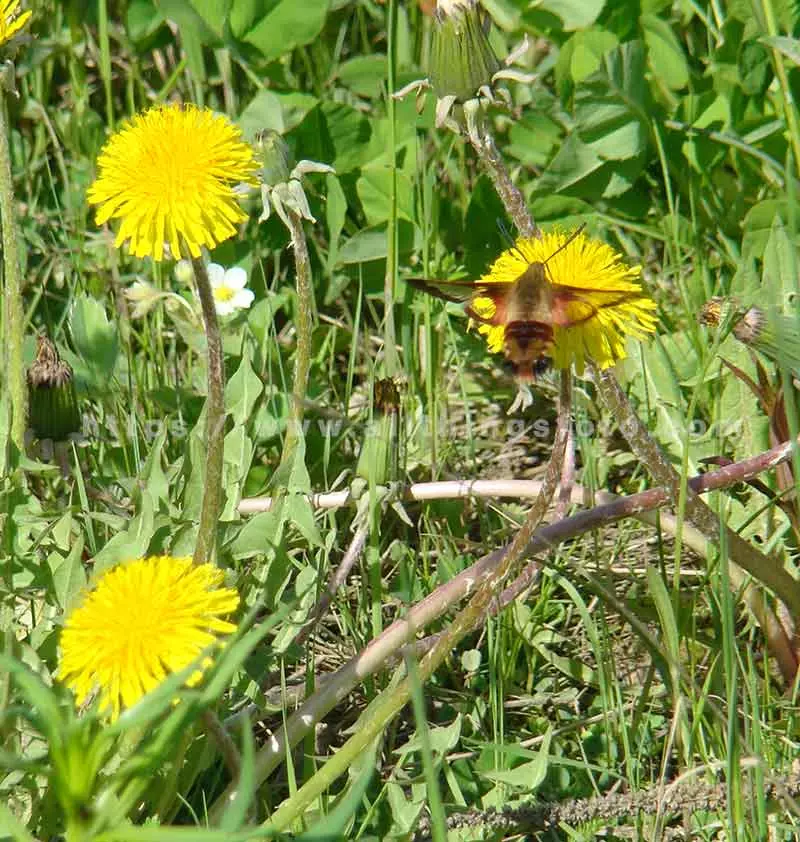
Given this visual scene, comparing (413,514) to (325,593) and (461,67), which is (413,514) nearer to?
(325,593)

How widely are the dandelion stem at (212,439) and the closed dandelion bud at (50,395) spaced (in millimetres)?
461

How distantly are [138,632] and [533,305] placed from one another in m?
0.49

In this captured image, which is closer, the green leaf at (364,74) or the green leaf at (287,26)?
the green leaf at (287,26)

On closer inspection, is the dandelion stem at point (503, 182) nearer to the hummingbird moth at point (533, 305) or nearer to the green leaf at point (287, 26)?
the hummingbird moth at point (533, 305)

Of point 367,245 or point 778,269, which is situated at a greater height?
point 367,245

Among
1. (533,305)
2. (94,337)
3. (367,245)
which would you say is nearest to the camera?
(533,305)

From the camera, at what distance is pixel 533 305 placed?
46.7 inches

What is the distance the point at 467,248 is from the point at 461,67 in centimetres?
93

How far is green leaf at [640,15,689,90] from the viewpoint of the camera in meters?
2.33

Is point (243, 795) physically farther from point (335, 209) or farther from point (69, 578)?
point (335, 209)

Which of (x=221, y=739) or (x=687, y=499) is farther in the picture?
(x=687, y=499)

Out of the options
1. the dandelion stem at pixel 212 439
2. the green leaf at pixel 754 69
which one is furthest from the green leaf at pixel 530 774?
the green leaf at pixel 754 69

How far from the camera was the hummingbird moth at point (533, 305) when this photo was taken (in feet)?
3.87

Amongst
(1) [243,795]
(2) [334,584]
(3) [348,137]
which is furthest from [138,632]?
(3) [348,137]
